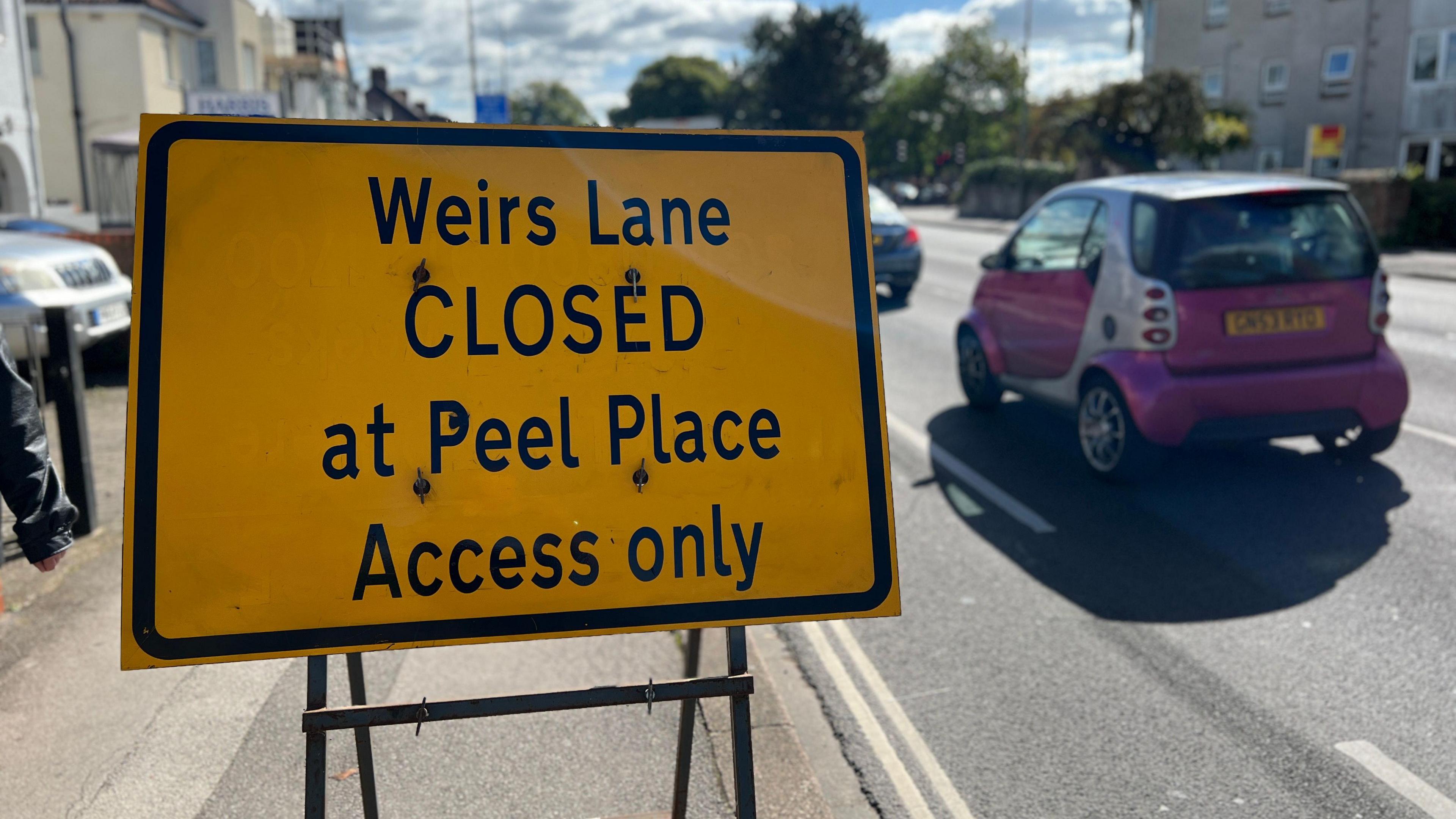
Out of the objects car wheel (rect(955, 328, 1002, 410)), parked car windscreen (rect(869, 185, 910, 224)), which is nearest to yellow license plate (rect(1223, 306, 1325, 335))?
car wheel (rect(955, 328, 1002, 410))

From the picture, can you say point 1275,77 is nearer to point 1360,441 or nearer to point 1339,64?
point 1339,64

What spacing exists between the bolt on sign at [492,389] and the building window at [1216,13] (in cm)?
4269

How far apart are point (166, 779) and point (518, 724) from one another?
3.56 feet

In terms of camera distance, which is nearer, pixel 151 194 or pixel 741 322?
pixel 151 194

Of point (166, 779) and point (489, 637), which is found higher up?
point (489, 637)

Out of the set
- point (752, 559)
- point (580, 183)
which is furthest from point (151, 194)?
point (752, 559)

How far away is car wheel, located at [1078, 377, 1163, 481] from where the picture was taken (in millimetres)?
6652

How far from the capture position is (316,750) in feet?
7.85

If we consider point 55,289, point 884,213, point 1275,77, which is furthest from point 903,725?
point 1275,77

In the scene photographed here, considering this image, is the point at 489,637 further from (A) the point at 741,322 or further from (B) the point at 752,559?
(A) the point at 741,322

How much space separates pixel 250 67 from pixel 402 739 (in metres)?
42.3

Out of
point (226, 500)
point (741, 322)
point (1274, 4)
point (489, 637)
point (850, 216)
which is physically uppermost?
point (1274, 4)

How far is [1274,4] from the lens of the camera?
38000mm

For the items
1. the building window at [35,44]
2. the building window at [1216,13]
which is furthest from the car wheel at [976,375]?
the building window at [1216,13]
